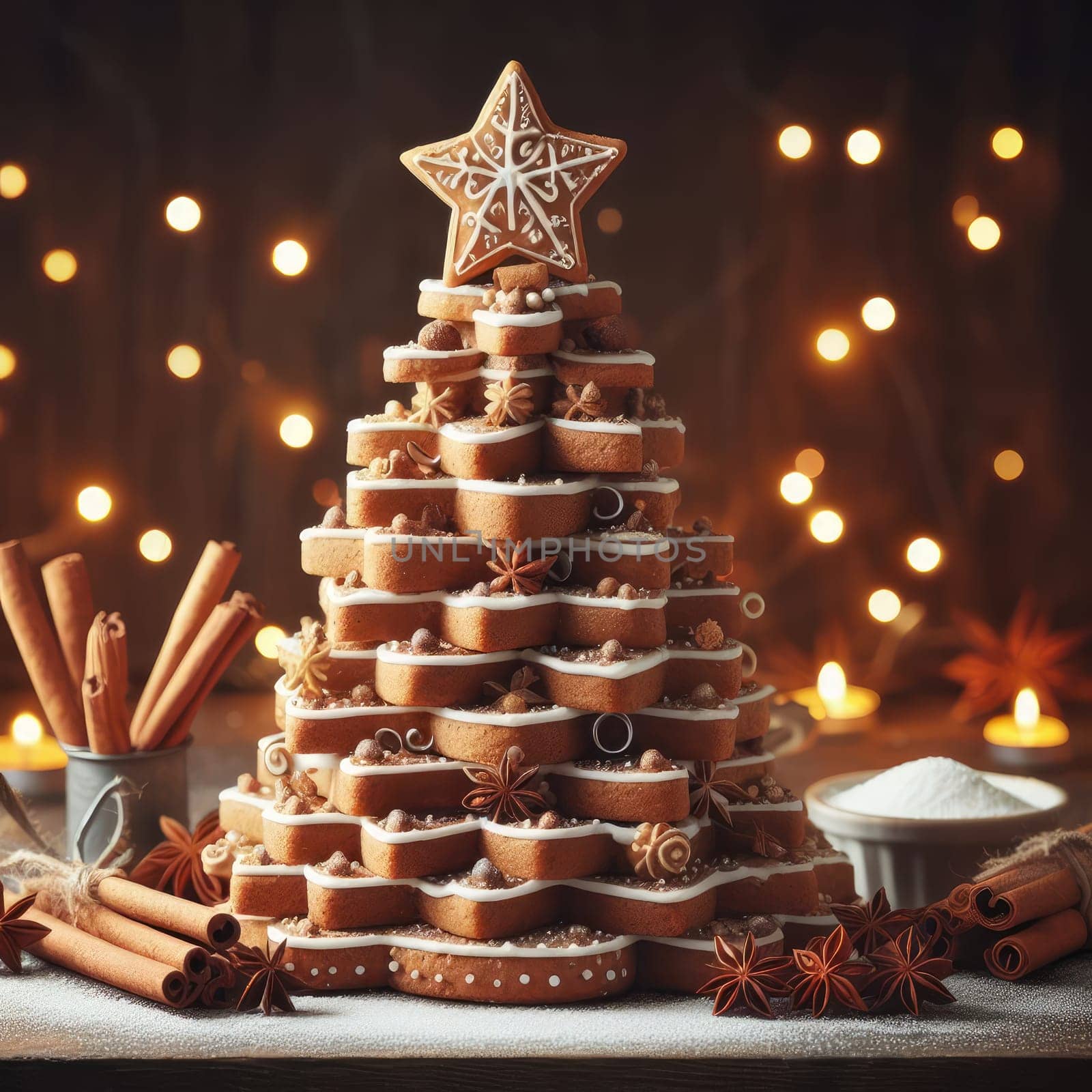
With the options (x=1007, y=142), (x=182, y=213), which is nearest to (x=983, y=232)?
(x=1007, y=142)

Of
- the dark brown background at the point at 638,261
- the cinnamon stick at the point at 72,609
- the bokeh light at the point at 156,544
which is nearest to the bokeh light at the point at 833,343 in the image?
the dark brown background at the point at 638,261

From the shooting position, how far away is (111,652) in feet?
7.53

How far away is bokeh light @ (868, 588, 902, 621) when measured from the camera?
366 cm

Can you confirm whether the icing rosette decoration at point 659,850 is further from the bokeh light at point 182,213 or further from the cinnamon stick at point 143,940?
the bokeh light at point 182,213

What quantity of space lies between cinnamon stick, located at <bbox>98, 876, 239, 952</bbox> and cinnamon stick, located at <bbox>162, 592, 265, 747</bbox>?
29cm

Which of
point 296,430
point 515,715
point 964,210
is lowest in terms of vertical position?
point 515,715

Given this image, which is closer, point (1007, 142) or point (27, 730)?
point (27, 730)

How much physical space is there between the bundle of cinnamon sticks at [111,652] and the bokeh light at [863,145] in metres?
1.90

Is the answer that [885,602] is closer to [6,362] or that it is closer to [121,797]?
[121,797]

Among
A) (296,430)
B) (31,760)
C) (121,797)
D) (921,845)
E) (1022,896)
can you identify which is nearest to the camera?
(1022,896)

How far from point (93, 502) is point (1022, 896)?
8.15 ft

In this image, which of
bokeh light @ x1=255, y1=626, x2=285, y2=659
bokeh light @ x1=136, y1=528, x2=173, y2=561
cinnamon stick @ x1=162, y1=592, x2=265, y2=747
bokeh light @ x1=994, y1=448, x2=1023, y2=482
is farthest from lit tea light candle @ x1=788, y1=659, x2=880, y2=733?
bokeh light @ x1=136, y1=528, x2=173, y2=561

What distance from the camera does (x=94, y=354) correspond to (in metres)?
3.58

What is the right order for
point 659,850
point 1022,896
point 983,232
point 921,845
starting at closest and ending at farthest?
point 659,850 < point 1022,896 < point 921,845 < point 983,232
